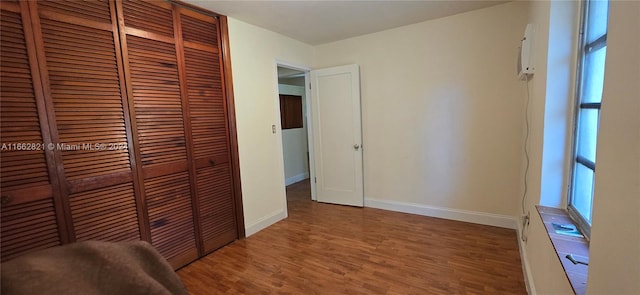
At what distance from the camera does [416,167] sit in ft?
11.1

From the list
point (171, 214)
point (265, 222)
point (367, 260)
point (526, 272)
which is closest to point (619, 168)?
point (526, 272)

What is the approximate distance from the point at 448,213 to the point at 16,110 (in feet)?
12.2

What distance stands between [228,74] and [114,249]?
6.98 ft

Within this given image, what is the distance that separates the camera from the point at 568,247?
1171 mm

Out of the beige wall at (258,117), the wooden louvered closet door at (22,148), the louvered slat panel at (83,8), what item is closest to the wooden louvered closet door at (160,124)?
the louvered slat panel at (83,8)

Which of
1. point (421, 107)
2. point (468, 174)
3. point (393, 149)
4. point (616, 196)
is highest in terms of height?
point (421, 107)

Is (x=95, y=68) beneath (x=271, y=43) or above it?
beneath

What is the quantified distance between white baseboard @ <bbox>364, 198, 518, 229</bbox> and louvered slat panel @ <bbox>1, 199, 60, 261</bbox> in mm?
3099

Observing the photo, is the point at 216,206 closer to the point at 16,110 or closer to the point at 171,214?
the point at 171,214

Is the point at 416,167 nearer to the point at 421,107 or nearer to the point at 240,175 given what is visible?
the point at 421,107

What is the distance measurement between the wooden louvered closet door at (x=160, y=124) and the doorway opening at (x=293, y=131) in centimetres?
267

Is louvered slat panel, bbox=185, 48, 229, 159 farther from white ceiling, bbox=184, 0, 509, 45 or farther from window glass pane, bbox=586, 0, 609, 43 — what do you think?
window glass pane, bbox=586, 0, 609, 43

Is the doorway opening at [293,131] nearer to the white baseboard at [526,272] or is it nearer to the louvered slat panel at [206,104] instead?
the louvered slat panel at [206,104]

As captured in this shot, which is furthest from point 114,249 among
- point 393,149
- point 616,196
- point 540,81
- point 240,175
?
point 393,149
